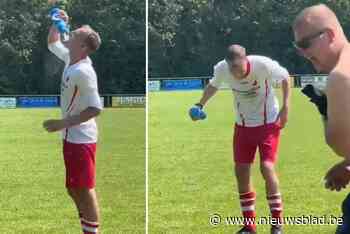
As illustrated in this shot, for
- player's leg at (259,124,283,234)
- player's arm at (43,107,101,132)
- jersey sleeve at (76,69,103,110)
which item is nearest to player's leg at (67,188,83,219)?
player's arm at (43,107,101,132)

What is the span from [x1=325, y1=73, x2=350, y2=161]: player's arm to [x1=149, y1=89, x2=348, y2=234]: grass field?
2101 mm

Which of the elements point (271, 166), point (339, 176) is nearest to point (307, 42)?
point (339, 176)

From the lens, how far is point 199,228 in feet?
16.1

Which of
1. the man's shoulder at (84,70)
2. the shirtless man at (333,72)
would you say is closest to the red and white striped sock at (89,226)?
the man's shoulder at (84,70)

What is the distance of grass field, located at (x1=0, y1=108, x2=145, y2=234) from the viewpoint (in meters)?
4.43

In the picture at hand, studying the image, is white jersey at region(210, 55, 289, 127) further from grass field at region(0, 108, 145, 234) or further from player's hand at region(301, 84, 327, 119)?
player's hand at region(301, 84, 327, 119)

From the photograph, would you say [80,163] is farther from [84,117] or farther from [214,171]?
[214,171]

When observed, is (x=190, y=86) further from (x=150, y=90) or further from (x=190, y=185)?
(x=190, y=185)

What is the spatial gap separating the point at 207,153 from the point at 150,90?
2.57 feet

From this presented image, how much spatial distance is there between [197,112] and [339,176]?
7.07ft

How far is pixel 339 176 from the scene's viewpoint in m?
2.65

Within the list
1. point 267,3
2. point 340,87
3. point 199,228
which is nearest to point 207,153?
point 199,228

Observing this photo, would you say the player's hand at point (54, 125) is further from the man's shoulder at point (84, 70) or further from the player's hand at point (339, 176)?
the player's hand at point (339, 176)

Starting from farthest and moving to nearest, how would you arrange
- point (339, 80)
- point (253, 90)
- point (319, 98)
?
point (253, 90)
point (319, 98)
point (339, 80)
